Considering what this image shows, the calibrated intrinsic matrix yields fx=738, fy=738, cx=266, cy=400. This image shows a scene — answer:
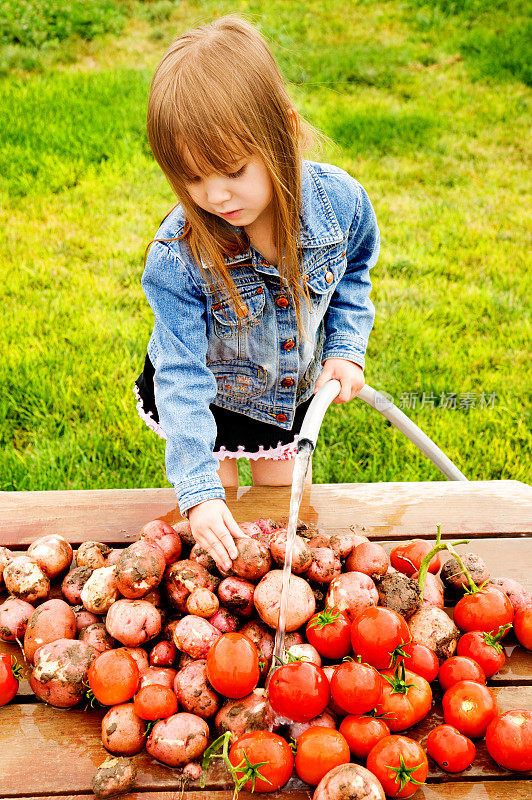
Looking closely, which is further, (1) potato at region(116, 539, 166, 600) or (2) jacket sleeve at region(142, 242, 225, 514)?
(2) jacket sleeve at region(142, 242, 225, 514)

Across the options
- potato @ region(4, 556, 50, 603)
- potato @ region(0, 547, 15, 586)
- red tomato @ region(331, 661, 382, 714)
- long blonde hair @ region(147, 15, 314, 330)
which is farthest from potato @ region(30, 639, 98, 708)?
long blonde hair @ region(147, 15, 314, 330)

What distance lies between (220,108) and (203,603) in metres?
1.07

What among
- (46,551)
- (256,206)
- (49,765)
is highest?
(256,206)

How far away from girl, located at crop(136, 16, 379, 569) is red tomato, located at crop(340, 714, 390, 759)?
1.46 feet

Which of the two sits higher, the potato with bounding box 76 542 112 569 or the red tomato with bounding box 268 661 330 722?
the red tomato with bounding box 268 661 330 722

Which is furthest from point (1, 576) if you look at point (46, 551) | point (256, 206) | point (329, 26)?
point (329, 26)

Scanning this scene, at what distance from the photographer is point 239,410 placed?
2.39m

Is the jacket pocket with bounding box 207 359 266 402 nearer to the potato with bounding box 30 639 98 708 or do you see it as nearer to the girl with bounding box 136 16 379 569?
the girl with bounding box 136 16 379 569

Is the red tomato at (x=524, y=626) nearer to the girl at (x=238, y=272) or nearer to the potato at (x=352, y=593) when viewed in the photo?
the potato at (x=352, y=593)

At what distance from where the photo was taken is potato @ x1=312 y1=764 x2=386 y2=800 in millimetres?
1295

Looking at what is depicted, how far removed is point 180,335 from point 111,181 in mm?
3665

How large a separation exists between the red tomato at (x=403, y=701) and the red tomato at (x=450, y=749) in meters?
0.05

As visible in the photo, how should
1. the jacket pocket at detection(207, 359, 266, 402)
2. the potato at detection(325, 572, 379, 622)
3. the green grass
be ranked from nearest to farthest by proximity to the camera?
the potato at detection(325, 572, 379, 622) < the jacket pocket at detection(207, 359, 266, 402) < the green grass

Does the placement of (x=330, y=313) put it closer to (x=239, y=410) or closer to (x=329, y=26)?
(x=239, y=410)
